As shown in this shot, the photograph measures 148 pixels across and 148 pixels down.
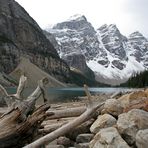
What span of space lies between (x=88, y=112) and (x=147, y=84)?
158 meters

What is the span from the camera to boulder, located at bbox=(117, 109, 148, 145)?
1313 cm

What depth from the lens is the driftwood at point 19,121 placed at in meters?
12.1

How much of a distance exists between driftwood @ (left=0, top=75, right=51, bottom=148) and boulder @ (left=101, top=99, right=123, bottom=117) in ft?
16.8

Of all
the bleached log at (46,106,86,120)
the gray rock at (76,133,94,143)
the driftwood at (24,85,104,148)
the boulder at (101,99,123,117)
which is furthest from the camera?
the bleached log at (46,106,86,120)

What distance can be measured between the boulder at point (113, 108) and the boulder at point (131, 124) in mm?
2839

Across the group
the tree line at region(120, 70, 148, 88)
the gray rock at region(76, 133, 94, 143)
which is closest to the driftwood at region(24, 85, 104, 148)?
the gray rock at region(76, 133, 94, 143)

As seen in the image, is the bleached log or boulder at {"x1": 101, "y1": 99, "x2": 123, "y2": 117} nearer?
boulder at {"x1": 101, "y1": 99, "x2": 123, "y2": 117}

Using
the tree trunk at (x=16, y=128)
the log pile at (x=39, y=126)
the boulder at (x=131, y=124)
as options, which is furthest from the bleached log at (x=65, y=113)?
the tree trunk at (x=16, y=128)

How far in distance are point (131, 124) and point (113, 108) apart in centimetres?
378

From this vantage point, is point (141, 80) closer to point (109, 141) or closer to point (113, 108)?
point (113, 108)

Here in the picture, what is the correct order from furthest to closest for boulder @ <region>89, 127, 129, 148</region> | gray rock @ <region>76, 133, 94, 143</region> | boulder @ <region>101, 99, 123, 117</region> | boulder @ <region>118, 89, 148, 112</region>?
1. boulder @ <region>101, 99, 123, 117</region>
2. boulder @ <region>118, 89, 148, 112</region>
3. gray rock @ <region>76, 133, 94, 143</region>
4. boulder @ <region>89, 127, 129, 148</region>

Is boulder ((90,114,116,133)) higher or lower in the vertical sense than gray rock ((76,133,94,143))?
higher

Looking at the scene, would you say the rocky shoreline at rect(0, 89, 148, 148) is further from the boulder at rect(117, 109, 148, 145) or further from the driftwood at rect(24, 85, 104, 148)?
the driftwood at rect(24, 85, 104, 148)

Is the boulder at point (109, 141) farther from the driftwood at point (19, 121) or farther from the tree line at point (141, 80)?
the tree line at point (141, 80)
